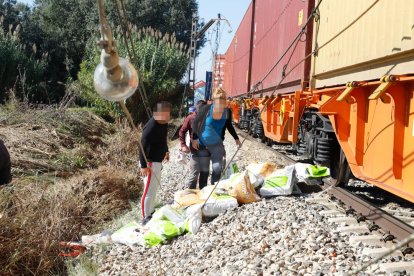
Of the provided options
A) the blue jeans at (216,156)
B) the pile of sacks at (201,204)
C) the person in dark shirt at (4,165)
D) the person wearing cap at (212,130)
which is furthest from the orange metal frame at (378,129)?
the person in dark shirt at (4,165)

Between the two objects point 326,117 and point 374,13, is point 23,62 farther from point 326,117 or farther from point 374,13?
point 374,13

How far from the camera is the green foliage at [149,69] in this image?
52.7 feet

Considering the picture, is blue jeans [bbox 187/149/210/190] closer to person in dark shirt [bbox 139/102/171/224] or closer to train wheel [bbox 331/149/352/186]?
person in dark shirt [bbox 139/102/171/224]

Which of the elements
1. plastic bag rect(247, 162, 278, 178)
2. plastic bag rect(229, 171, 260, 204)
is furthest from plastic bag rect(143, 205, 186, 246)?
plastic bag rect(247, 162, 278, 178)

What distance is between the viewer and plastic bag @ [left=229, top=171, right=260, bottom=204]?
212 inches

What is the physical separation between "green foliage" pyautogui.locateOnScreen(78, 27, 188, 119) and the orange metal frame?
1031cm

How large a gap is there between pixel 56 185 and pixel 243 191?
128 inches

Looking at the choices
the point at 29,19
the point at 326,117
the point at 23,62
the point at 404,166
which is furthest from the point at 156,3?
the point at 404,166

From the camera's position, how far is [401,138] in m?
4.34

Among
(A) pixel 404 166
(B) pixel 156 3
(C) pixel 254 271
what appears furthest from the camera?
(B) pixel 156 3

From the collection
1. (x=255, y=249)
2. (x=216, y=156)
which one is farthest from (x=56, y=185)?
(x=255, y=249)

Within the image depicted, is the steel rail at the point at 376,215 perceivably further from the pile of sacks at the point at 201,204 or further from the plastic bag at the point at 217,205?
the plastic bag at the point at 217,205

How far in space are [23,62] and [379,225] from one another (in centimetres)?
1713

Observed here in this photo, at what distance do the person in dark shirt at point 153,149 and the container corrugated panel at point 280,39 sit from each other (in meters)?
1.62
